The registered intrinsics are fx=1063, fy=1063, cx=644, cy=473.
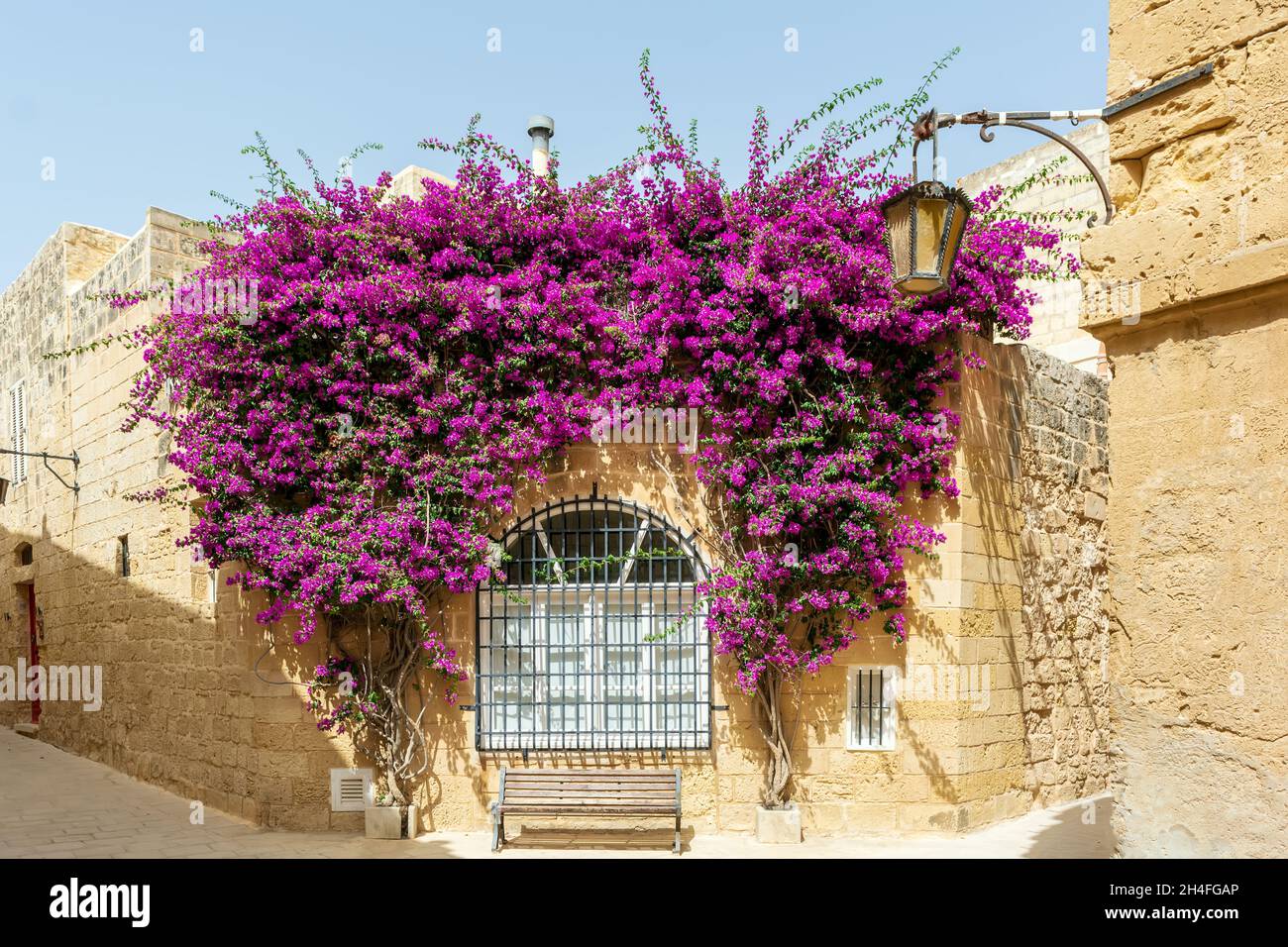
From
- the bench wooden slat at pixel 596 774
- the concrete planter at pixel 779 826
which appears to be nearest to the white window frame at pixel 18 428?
the bench wooden slat at pixel 596 774

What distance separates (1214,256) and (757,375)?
3.96 meters

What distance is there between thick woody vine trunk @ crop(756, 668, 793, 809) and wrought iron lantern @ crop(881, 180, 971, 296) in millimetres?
3174

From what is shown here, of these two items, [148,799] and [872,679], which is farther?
[148,799]

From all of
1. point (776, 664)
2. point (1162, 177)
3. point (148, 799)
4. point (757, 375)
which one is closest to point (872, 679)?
point (776, 664)

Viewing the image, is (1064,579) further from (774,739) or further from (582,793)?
(582,793)

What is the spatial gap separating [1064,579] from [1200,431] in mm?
5697

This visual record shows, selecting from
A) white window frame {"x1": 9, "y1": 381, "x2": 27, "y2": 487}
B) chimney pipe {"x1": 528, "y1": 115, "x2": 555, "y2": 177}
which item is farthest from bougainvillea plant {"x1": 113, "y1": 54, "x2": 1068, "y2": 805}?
white window frame {"x1": 9, "y1": 381, "x2": 27, "y2": 487}

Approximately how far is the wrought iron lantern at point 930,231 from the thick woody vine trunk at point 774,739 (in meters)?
3.17

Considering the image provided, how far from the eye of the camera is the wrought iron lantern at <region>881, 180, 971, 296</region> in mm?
4930

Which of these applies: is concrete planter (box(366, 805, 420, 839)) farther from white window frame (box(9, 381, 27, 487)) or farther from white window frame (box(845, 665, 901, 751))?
white window frame (box(9, 381, 27, 487))

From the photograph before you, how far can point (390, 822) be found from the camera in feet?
24.3

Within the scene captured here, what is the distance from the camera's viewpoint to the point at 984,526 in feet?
24.9

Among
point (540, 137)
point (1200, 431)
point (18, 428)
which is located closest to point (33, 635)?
point (18, 428)

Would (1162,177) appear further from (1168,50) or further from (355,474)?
(355,474)
